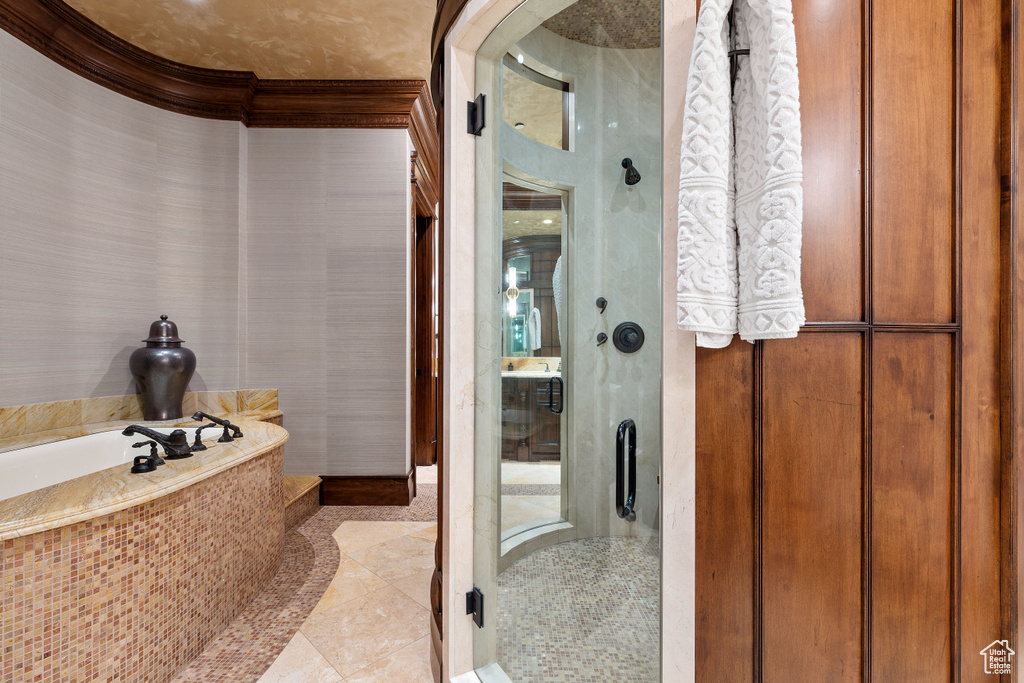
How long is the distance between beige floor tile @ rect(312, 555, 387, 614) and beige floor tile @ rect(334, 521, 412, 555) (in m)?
0.18

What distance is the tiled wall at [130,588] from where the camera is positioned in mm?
1137

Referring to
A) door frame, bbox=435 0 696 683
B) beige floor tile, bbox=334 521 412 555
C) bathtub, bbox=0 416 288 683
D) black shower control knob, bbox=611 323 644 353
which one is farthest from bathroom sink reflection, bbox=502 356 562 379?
beige floor tile, bbox=334 521 412 555

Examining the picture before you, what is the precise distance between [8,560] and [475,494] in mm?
1216

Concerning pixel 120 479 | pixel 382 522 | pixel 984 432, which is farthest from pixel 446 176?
pixel 382 522

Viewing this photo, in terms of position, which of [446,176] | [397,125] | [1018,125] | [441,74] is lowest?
[1018,125]

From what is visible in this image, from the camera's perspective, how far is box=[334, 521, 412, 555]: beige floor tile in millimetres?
2447

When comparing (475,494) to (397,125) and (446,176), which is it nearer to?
(446,176)

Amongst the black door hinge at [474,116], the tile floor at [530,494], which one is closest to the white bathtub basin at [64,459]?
the tile floor at [530,494]

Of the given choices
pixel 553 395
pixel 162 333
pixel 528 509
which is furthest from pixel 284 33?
pixel 528 509

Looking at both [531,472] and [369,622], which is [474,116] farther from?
[369,622]

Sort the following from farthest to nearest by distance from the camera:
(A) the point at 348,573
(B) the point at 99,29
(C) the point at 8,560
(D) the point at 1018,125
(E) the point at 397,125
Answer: (E) the point at 397,125
(B) the point at 99,29
(A) the point at 348,573
(C) the point at 8,560
(D) the point at 1018,125

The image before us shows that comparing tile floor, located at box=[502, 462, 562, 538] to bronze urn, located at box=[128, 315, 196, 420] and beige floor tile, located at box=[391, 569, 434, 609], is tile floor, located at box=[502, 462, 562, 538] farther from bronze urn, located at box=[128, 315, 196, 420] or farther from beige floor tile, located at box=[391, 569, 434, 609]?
bronze urn, located at box=[128, 315, 196, 420]

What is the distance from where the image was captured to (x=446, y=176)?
1402mm

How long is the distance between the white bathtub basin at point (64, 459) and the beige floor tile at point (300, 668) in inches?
36.8
